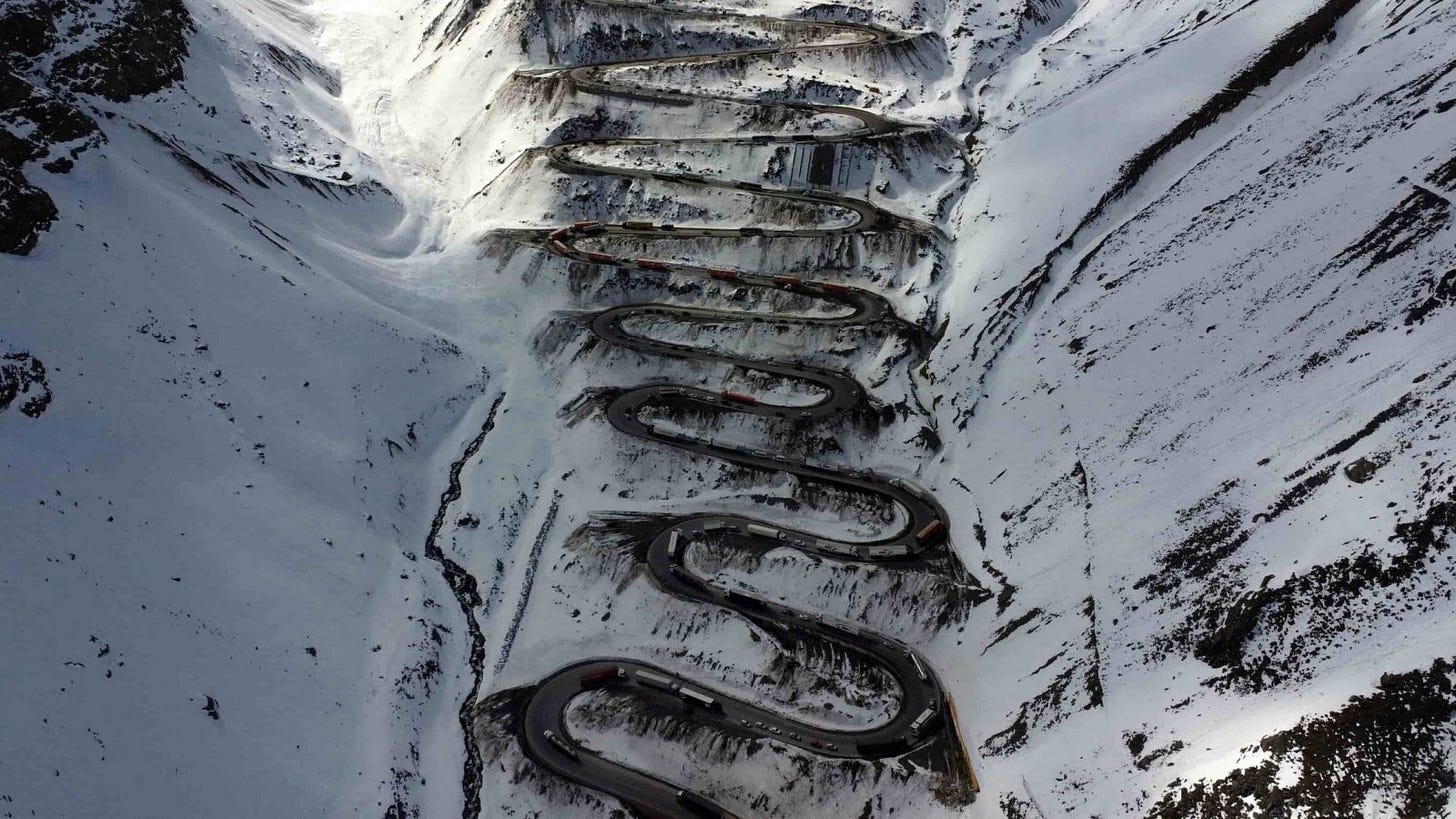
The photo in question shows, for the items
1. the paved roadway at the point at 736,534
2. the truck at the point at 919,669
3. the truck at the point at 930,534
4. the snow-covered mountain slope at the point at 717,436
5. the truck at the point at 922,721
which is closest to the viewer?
the snow-covered mountain slope at the point at 717,436

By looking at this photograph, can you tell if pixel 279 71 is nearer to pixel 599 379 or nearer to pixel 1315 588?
pixel 599 379

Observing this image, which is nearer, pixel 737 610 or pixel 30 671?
pixel 30 671

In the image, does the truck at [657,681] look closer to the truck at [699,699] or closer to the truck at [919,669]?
the truck at [699,699]

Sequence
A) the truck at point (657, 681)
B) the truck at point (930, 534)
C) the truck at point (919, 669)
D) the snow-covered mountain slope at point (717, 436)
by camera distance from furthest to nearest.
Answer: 1. the truck at point (930, 534)
2. the truck at point (919, 669)
3. the truck at point (657, 681)
4. the snow-covered mountain slope at point (717, 436)

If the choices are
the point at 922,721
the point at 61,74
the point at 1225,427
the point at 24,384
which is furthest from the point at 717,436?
the point at 61,74

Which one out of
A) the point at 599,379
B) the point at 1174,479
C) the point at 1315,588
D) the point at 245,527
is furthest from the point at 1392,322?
the point at 245,527

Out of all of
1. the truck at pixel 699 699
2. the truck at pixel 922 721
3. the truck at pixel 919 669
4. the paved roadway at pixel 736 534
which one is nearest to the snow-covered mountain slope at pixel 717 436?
the truck at pixel 919 669
